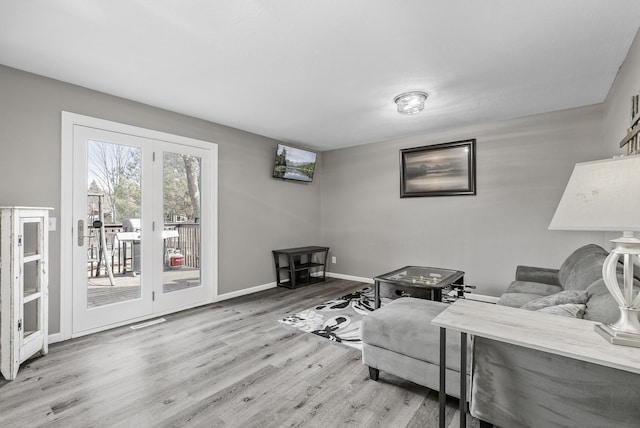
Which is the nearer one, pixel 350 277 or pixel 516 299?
pixel 516 299

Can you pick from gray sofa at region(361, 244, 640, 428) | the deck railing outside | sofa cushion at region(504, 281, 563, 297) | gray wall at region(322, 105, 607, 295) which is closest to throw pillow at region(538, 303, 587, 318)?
gray sofa at region(361, 244, 640, 428)

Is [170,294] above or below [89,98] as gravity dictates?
below

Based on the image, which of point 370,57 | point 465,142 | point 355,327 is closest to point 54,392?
point 355,327

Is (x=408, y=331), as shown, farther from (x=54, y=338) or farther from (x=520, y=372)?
(x=54, y=338)

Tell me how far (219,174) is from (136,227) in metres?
1.20

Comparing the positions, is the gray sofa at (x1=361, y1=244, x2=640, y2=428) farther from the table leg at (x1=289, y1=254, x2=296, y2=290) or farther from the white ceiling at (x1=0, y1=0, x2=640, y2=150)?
the table leg at (x1=289, y1=254, x2=296, y2=290)

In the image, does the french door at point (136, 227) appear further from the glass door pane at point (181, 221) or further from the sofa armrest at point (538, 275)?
the sofa armrest at point (538, 275)

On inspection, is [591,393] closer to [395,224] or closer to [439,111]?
[439,111]

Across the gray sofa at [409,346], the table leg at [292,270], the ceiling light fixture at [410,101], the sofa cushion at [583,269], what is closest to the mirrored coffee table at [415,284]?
the gray sofa at [409,346]

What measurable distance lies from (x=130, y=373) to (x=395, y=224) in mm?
3813

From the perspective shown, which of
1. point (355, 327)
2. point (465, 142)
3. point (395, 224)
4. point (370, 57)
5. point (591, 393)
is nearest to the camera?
point (591, 393)

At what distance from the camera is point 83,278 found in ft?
9.39

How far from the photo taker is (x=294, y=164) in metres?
4.89

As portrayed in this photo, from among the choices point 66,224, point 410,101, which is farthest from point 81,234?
point 410,101
